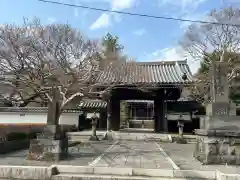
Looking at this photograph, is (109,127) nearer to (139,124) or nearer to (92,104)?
(92,104)

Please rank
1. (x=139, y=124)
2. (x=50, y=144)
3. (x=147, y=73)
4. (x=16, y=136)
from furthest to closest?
(x=139, y=124) → (x=147, y=73) → (x=16, y=136) → (x=50, y=144)

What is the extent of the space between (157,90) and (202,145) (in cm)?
1408

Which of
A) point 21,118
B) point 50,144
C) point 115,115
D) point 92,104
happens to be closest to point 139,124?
point 92,104

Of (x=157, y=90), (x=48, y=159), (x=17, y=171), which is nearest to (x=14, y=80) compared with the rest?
(x=48, y=159)

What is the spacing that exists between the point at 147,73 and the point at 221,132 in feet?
58.2

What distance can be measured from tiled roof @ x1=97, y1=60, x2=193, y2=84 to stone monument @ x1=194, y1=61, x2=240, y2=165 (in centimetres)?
982

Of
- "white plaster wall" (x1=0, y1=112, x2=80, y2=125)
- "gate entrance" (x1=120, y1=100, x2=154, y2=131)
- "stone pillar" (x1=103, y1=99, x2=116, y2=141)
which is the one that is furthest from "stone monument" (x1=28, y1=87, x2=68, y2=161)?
"gate entrance" (x1=120, y1=100, x2=154, y2=131)

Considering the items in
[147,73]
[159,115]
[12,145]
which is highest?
[147,73]

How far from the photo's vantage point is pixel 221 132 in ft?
34.9

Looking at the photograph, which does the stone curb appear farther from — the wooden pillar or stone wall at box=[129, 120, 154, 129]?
stone wall at box=[129, 120, 154, 129]

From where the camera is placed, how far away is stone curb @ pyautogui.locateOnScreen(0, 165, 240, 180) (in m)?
8.38

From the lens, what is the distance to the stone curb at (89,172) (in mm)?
8383

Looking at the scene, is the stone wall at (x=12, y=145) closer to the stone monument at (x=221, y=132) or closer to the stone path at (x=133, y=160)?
the stone path at (x=133, y=160)

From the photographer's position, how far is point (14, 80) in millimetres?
16266
